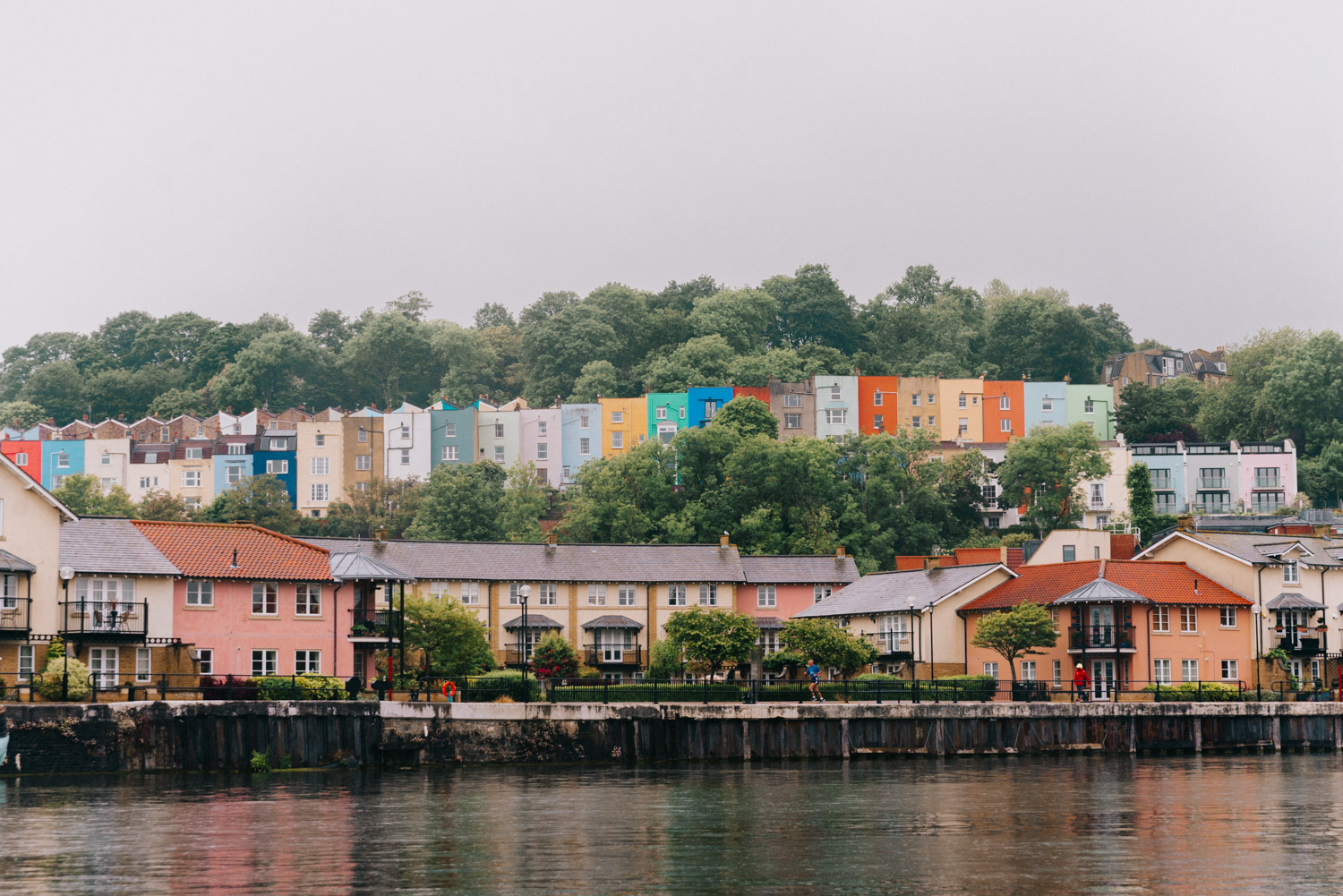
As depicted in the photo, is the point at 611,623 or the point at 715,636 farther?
the point at 611,623

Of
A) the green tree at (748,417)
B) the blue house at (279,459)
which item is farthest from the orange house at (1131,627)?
the blue house at (279,459)

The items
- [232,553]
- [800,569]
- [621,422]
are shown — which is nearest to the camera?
[232,553]

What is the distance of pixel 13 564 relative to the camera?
183 ft

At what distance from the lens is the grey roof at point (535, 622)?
87750 mm

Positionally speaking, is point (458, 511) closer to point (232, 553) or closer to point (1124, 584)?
point (1124, 584)

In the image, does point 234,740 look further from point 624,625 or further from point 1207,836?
point 624,625

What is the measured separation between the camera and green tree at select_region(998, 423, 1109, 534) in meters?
134

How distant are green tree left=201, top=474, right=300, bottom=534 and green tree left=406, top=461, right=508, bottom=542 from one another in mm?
11210

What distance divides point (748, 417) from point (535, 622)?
51.6 m

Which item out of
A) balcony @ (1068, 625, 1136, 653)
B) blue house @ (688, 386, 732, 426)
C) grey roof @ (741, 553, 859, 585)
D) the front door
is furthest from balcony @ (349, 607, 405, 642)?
blue house @ (688, 386, 732, 426)

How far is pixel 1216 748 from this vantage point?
6550 centimetres

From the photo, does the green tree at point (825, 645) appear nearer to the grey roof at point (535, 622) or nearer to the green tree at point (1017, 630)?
the green tree at point (1017, 630)

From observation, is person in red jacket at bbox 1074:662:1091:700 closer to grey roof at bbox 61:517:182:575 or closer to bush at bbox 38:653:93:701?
grey roof at bbox 61:517:182:575

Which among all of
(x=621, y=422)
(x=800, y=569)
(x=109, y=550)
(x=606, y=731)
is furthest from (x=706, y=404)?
(x=606, y=731)
